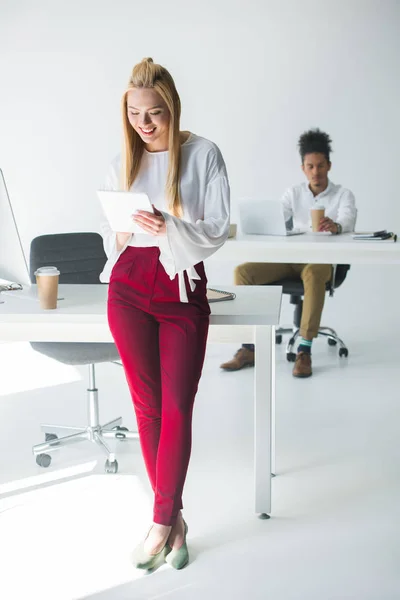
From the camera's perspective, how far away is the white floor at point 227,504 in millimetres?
2482

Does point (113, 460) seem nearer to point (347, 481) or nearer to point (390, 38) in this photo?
point (347, 481)

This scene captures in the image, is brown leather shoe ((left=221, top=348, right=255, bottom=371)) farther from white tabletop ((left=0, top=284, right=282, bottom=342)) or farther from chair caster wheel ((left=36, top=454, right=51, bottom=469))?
white tabletop ((left=0, top=284, right=282, bottom=342))

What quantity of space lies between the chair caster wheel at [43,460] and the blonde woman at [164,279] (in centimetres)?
93

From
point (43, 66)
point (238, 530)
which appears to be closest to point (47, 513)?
point (238, 530)

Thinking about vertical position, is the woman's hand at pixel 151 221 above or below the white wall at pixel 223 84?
below

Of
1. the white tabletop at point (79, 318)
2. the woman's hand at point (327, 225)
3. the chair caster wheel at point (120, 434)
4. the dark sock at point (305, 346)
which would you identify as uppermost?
the woman's hand at point (327, 225)

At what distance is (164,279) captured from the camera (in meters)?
2.49

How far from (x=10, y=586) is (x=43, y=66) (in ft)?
16.6

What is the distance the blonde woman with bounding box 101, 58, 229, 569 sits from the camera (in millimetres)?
2455

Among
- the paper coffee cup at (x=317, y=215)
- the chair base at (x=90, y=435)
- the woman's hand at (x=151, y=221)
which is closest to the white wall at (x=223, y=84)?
the paper coffee cup at (x=317, y=215)

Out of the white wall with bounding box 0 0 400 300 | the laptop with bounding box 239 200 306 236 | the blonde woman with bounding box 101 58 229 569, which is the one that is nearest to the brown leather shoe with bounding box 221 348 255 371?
the laptop with bounding box 239 200 306 236

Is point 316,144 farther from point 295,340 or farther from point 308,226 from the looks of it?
point 295,340

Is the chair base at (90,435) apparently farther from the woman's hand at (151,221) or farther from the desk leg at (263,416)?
the woman's hand at (151,221)

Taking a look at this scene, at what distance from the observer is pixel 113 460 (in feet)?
10.9
